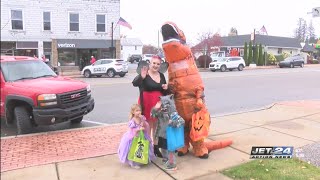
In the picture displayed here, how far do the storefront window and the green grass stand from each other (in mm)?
26550

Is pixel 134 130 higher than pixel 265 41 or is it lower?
lower

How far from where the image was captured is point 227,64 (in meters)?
33.1

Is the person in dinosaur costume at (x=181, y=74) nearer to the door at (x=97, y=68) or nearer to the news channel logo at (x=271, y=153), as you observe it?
the news channel logo at (x=271, y=153)

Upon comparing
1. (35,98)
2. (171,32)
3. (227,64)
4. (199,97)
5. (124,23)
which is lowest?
(35,98)

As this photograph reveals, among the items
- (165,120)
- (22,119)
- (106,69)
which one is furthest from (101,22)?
(165,120)

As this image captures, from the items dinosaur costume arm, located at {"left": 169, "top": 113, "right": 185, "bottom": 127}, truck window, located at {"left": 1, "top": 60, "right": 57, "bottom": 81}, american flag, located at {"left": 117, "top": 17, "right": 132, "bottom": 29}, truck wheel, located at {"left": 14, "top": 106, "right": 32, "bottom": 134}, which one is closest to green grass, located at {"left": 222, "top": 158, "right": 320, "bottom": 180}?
dinosaur costume arm, located at {"left": 169, "top": 113, "right": 185, "bottom": 127}

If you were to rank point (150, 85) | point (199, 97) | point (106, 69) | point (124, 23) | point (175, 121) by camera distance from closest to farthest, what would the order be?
point (175, 121)
point (150, 85)
point (199, 97)
point (106, 69)
point (124, 23)

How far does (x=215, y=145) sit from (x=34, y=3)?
25622 millimetres

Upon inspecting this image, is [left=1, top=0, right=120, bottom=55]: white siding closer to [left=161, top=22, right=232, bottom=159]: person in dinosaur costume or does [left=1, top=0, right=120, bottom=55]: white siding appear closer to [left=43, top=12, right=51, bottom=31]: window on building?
[left=43, top=12, right=51, bottom=31]: window on building

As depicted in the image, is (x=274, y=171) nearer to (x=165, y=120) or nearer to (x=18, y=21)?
(x=165, y=120)

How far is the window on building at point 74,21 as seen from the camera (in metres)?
28.9

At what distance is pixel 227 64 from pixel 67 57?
14.9 meters

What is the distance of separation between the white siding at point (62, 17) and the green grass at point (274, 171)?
2491 cm

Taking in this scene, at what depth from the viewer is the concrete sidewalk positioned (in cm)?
475
